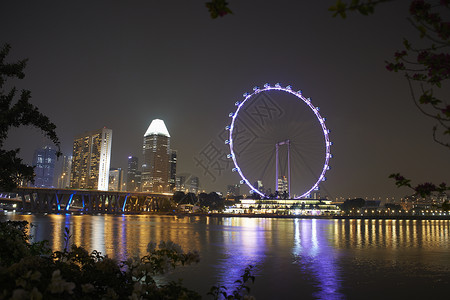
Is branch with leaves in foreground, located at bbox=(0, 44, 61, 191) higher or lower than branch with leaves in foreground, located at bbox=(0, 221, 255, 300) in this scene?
higher

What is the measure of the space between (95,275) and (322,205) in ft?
654

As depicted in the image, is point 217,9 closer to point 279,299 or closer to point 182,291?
point 182,291

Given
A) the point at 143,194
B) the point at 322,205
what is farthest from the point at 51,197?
the point at 322,205

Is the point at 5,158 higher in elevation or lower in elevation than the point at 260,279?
higher

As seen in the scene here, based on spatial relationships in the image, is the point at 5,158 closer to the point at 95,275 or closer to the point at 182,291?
the point at 95,275

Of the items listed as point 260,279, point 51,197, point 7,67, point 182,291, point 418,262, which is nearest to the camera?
point 182,291

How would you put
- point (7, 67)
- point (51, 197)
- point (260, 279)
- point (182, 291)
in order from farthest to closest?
1. point (51, 197)
2. point (260, 279)
3. point (7, 67)
4. point (182, 291)

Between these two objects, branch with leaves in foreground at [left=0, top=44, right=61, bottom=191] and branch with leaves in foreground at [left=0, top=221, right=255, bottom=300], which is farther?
branch with leaves in foreground at [left=0, top=44, right=61, bottom=191]

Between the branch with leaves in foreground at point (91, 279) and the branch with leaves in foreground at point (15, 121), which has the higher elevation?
the branch with leaves in foreground at point (15, 121)

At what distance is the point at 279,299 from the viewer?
1334cm

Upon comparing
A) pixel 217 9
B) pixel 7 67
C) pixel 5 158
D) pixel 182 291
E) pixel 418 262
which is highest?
pixel 7 67

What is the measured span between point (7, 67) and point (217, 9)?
1000cm

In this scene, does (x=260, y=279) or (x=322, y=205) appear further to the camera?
(x=322, y=205)

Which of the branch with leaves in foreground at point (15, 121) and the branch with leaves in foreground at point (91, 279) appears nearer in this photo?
the branch with leaves in foreground at point (91, 279)
